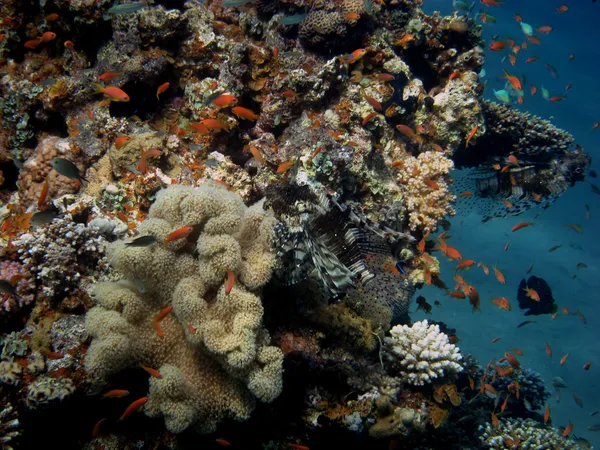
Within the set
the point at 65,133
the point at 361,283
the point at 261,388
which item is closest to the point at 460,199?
the point at 361,283

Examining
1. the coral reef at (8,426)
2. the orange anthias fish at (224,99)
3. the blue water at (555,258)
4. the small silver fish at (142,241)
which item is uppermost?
the orange anthias fish at (224,99)

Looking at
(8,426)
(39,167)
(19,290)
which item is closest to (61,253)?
(19,290)

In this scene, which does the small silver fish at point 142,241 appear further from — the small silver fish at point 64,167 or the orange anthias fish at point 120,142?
the orange anthias fish at point 120,142

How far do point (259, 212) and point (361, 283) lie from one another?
1622 mm

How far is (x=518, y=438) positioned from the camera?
627 cm

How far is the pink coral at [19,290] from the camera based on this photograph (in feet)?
12.8

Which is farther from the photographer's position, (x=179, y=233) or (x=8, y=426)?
(x=8, y=426)

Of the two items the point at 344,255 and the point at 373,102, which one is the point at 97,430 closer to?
the point at 344,255

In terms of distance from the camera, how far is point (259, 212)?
3.37 metres

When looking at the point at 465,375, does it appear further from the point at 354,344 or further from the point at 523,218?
the point at 523,218

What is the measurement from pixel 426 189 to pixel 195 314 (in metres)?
4.68

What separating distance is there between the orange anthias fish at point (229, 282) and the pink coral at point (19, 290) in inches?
105

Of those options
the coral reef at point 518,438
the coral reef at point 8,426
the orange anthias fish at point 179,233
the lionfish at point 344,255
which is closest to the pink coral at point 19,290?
the coral reef at point 8,426

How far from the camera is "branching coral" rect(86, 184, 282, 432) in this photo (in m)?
2.93
